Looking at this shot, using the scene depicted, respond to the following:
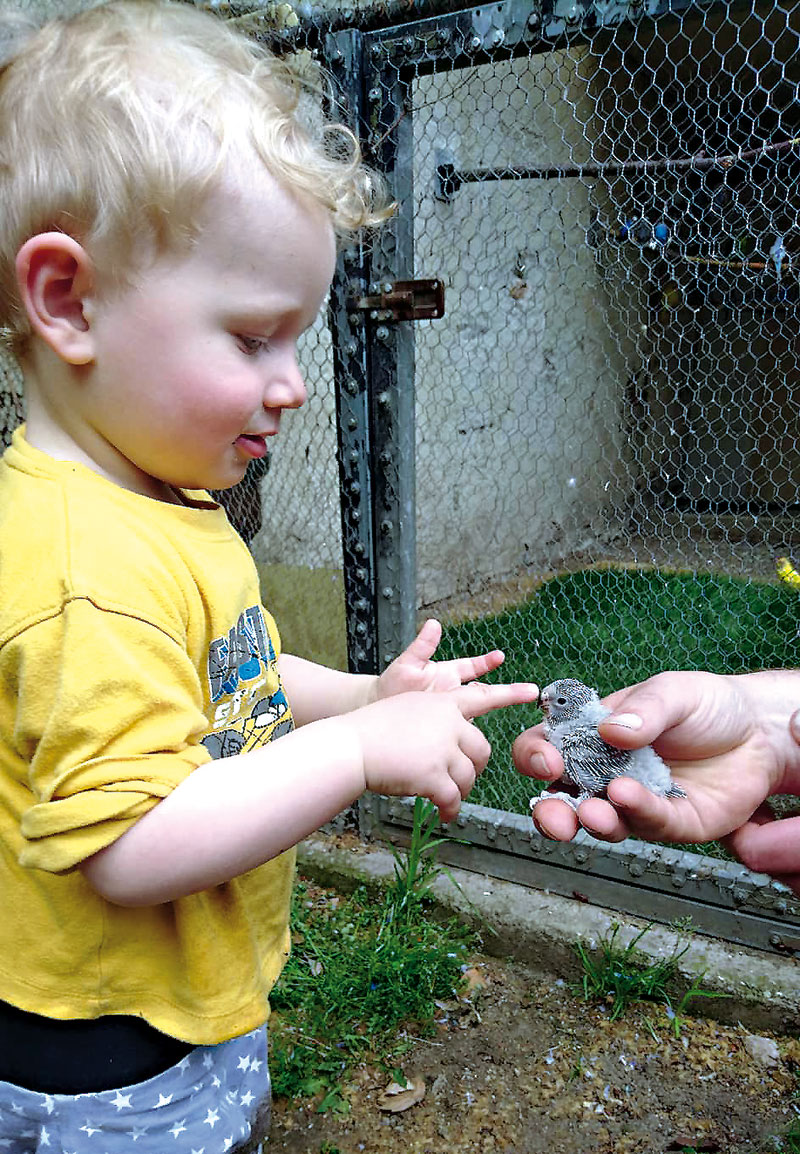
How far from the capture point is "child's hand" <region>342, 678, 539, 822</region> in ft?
3.34

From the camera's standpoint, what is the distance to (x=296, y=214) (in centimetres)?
98

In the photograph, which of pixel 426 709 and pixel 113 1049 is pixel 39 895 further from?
pixel 426 709

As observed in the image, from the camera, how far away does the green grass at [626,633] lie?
3.57 metres

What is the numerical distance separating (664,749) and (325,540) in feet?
6.75

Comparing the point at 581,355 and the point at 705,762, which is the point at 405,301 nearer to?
the point at 705,762

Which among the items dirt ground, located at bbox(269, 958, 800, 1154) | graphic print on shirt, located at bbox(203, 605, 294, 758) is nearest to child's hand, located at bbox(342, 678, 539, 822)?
graphic print on shirt, located at bbox(203, 605, 294, 758)

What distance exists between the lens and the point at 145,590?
37.3 inches

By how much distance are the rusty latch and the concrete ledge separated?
4.92 feet

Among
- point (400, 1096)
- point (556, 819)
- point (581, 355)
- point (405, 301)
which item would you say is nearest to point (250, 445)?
point (556, 819)

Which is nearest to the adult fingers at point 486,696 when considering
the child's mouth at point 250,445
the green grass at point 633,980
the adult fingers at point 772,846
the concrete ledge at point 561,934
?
the child's mouth at point 250,445

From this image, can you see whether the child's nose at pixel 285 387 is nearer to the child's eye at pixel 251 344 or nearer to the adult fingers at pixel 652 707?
the child's eye at pixel 251 344

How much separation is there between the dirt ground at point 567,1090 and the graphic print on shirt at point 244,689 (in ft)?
3.98

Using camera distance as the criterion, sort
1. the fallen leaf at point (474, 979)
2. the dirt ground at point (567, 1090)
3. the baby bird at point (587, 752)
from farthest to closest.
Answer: the fallen leaf at point (474, 979) → the dirt ground at point (567, 1090) → the baby bird at point (587, 752)

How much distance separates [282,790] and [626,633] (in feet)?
10.7
